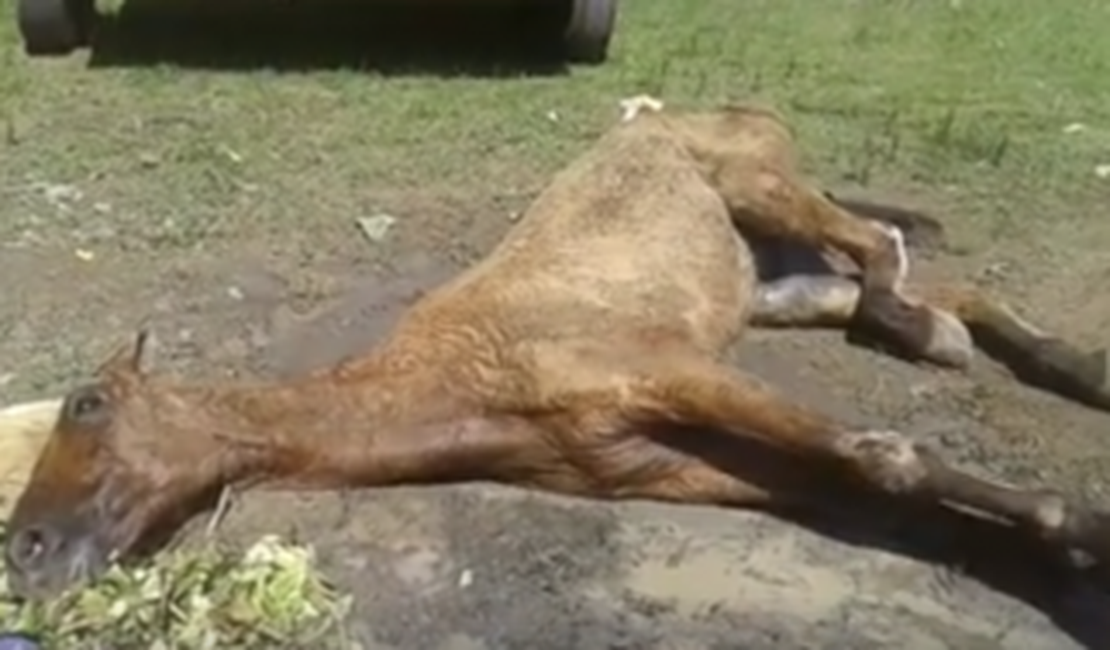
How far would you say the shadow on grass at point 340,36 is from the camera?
10.1 meters

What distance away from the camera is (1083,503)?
5680 millimetres

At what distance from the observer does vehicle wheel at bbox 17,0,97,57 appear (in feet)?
32.7

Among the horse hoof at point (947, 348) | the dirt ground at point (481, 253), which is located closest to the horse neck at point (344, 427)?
the dirt ground at point (481, 253)

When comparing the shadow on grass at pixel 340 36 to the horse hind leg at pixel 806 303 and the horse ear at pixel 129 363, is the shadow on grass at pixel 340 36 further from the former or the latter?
the horse ear at pixel 129 363

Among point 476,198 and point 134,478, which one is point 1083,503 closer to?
point 134,478

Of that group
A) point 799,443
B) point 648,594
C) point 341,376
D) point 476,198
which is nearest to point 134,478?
point 341,376

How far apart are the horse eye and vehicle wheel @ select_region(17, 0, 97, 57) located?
5.22m

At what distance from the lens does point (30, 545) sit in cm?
482

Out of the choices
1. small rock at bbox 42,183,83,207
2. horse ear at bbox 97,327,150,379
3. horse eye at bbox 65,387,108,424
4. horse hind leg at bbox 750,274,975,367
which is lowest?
small rock at bbox 42,183,83,207

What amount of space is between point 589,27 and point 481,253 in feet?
8.65

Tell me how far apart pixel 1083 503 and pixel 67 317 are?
314 cm

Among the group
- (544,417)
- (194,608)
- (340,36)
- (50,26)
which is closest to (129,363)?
(194,608)

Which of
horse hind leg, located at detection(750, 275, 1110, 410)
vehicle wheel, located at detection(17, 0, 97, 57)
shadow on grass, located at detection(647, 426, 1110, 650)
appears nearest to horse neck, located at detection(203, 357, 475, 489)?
Result: shadow on grass, located at detection(647, 426, 1110, 650)

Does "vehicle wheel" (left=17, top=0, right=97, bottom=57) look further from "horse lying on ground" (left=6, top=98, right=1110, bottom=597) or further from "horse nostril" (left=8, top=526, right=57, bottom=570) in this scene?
"horse nostril" (left=8, top=526, right=57, bottom=570)
